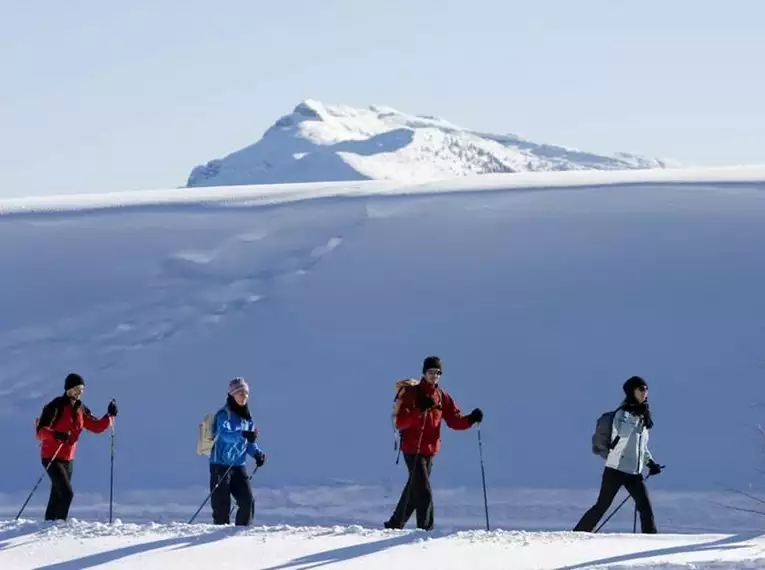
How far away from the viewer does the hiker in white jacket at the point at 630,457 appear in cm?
1007

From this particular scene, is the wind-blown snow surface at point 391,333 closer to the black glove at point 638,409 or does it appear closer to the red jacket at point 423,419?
the black glove at point 638,409

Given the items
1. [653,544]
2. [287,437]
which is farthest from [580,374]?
[653,544]

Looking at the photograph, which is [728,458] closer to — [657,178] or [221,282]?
[221,282]

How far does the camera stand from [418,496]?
33.1ft

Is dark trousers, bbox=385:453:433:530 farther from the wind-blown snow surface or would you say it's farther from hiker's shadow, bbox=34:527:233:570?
the wind-blown snow surface

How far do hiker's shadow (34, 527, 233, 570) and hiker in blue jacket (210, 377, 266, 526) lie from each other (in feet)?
2.90

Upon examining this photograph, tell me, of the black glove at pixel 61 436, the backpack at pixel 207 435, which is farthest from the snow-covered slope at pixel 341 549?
the black glove at pixel 61 436

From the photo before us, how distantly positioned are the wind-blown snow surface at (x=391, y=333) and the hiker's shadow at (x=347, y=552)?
4918 mm

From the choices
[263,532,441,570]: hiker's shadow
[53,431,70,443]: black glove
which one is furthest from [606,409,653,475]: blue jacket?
[53,431,70,443]: black glove

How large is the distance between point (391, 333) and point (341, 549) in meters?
10.6

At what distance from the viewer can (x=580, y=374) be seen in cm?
1772

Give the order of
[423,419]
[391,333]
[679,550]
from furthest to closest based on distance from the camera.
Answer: [391,333]
[423,419]
[679,550]

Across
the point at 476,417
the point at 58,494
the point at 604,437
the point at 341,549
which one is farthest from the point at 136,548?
the point at 604,437

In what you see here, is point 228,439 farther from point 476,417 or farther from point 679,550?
point 679,550
